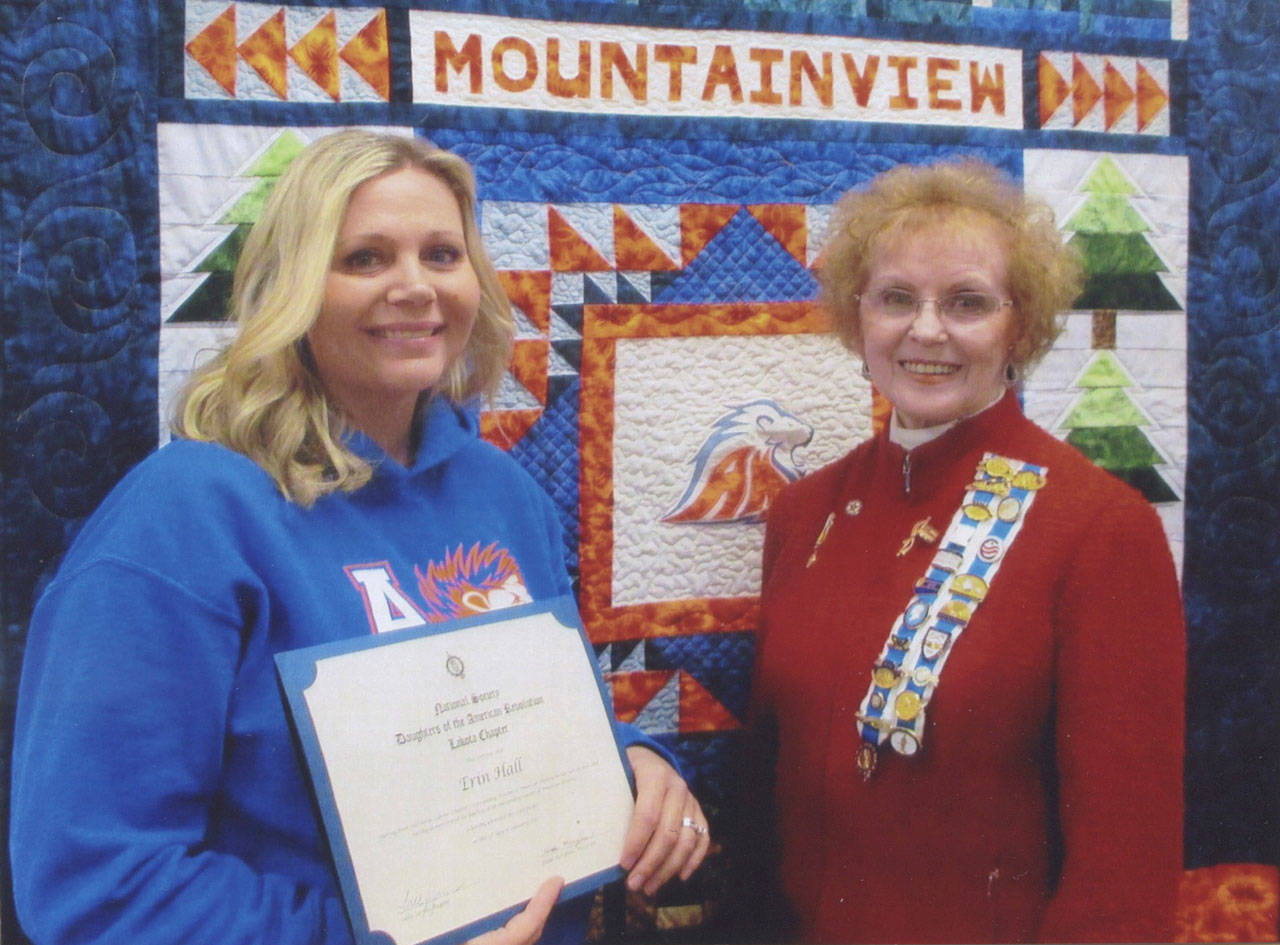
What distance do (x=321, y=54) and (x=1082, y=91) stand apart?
1079mm

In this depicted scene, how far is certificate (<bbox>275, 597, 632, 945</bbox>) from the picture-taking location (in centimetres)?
85

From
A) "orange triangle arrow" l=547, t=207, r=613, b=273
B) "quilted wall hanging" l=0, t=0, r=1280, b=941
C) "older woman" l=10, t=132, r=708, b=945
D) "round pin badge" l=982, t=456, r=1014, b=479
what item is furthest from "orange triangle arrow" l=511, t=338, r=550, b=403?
"round pin badge" l=982, t=456, r=1014, b=479

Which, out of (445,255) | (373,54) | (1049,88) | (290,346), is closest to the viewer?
(290,346)

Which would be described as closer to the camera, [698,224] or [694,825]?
[694,825]

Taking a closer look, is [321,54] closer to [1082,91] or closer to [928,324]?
[928,324]

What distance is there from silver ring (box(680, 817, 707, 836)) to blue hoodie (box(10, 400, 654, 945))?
1.10ft

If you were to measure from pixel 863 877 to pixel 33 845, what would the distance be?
84cm

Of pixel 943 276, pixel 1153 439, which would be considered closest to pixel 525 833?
pixel 943 276

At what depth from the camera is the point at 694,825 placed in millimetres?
1103

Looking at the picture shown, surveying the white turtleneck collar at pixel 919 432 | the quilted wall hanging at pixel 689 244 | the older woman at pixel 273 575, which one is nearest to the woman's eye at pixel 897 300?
the white turtleneck collar at pixel 919 432

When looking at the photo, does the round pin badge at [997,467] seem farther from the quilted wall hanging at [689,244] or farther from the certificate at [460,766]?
the certificate at [460,766]

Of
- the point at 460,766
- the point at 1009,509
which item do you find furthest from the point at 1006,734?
the point at 460,766

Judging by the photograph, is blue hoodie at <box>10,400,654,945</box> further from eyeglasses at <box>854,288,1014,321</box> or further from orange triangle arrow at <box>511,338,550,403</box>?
eyeglasses at <box>854,288,1014,321</box>

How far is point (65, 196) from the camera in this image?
118 centimetres
